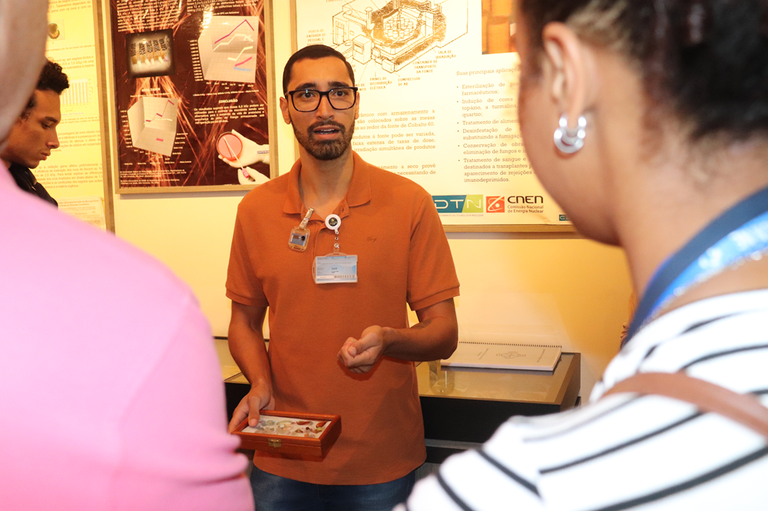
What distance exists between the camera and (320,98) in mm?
1953

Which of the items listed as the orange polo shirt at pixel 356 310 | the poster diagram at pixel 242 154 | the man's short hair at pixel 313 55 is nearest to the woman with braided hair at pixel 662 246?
the orange polo shirt at pixel 356 310

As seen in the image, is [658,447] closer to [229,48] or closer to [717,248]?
[717,248]

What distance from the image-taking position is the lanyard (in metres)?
0.42

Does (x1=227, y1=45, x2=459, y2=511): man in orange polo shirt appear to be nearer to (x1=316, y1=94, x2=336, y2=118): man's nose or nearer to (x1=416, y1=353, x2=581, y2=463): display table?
(x1=316, y1=94, x2=336, y2=118): man's nose

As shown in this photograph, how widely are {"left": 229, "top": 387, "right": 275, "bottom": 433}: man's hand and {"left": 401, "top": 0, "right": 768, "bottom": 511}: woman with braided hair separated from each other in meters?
1.25

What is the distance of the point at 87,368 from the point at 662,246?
43 cm

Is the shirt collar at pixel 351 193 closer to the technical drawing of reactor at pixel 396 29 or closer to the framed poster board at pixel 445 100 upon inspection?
the framed poster board at pixel 445 100

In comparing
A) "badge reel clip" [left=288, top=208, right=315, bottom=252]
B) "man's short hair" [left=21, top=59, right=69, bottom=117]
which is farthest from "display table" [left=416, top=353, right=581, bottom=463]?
"man's short hair" [left=21, top=59, right=69, bottom=117]

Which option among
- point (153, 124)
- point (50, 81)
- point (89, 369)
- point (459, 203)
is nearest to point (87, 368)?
point (89, 369)

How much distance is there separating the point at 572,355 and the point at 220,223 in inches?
67.3

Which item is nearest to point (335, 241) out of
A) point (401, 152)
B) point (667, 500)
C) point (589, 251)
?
point (401, 152)

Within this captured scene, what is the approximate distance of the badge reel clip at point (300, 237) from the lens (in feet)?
5.93

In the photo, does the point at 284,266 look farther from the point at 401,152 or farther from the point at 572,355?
the point at 572,355

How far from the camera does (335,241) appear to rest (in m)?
1.81
